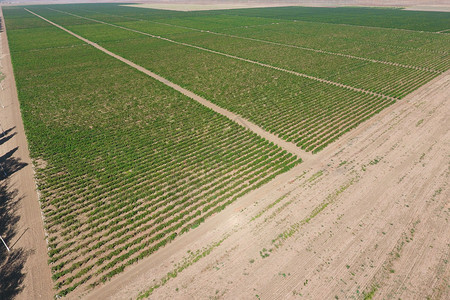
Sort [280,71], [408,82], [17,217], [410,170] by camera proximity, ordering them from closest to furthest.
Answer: [17,217], [410,170], [408,82], [280,71]

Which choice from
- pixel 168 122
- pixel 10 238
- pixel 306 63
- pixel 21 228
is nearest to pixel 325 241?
pixel 21 228

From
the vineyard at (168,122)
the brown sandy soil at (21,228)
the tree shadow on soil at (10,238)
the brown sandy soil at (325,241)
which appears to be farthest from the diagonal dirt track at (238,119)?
the tree shadow on soil at (10,238)

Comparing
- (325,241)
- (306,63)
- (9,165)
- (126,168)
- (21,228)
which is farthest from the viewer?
(306,63)

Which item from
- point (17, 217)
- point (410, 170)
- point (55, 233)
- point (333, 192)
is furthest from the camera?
point (410, 170)

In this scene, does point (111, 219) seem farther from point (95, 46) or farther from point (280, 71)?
point (95, 46)

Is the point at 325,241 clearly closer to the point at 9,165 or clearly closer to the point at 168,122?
the point at 168,122

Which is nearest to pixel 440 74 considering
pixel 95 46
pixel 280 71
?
pixel 280 71
